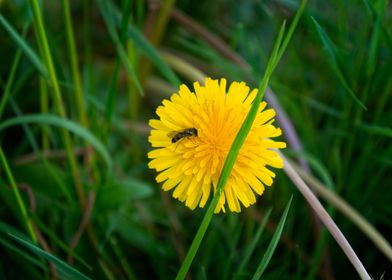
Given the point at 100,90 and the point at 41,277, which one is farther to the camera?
the point at 100,90

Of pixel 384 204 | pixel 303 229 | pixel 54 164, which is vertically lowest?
pixel 54 164

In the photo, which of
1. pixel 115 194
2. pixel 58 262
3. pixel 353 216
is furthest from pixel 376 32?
pixel 58 262

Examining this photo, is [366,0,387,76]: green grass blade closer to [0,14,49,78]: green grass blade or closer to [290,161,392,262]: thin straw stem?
[290,161,392,262]: thin straw stem

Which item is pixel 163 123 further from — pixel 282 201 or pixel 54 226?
pixel 282 201

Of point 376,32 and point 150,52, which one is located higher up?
point 376,32

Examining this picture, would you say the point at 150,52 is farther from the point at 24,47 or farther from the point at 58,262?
the point at 58,262

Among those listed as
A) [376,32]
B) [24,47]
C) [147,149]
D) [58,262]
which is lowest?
[58,262]

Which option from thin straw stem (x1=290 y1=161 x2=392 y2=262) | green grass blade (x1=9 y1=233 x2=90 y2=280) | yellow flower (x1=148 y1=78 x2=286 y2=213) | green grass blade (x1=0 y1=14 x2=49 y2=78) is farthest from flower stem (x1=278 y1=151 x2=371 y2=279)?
green grass blade (x1=0 y1=14 x2=49 y2=78)

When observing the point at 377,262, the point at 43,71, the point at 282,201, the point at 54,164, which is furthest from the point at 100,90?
the point at 377,262
